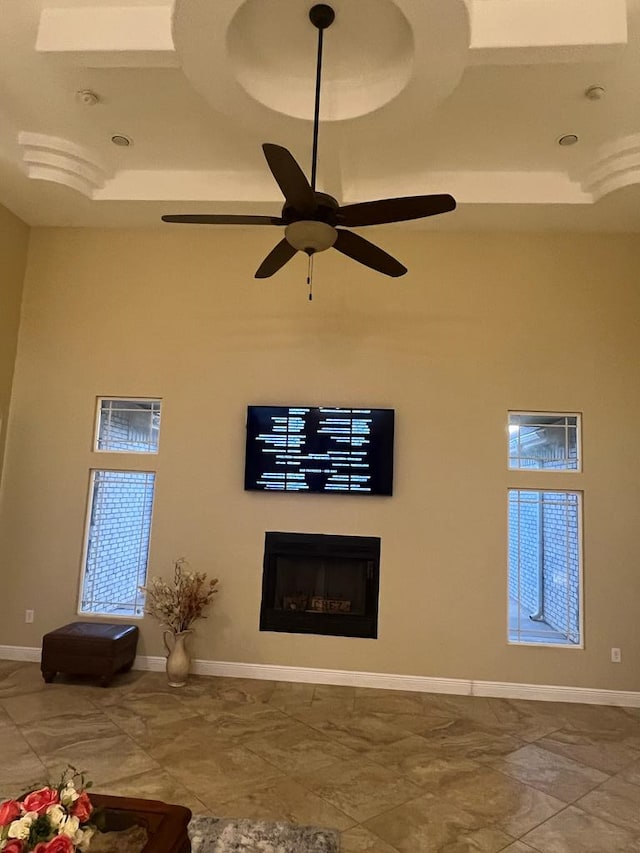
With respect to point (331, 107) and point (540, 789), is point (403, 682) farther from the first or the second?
point (331, 107)

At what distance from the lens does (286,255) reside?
11.0 ft

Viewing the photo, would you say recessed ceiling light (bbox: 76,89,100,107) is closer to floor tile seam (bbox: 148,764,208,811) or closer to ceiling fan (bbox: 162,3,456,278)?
ceiling fan (bbox: 162,3,456,278)

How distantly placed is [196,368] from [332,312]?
4.43 feet

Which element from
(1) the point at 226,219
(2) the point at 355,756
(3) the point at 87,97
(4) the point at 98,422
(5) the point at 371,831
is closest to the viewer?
(5) the point at 371,831

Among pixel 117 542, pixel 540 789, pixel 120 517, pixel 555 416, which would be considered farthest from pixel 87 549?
pixel 555 416

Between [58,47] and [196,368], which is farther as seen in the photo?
[196,368]

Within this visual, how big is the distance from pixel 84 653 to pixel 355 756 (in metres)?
2.32

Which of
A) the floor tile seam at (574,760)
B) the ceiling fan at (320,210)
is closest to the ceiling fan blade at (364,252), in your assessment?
the ceiling fan at (320,210)

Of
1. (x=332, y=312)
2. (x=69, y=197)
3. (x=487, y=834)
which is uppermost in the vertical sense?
(x=69, y=197)

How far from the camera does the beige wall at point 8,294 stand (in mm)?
5133

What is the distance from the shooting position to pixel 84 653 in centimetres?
448

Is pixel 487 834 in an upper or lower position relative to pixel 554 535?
lower

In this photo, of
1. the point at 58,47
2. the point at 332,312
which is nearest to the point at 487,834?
the point at 332,312

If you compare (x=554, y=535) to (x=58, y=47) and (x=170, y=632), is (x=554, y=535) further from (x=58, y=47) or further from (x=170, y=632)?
(x=58, y=47)
